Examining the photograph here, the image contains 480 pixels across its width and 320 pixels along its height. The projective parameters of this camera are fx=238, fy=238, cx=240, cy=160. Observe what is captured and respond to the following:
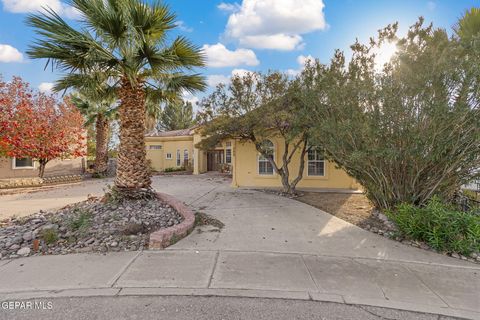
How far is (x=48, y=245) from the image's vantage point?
16.0ft

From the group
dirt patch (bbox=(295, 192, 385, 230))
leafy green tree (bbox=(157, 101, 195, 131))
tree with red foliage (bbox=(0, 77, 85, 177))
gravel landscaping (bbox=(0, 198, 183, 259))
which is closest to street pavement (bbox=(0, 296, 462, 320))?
gravel landscaping (bbox=(0, 198, 183, 259))

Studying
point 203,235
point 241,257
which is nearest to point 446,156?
point 241,257

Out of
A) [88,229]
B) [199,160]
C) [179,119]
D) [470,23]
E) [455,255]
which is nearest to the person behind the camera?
[455,255]

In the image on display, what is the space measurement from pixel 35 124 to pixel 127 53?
11.4 metres

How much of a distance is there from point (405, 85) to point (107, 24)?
7.56 metres

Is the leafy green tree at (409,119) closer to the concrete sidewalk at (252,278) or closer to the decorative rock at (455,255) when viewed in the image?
the decorative rock at (455,255)

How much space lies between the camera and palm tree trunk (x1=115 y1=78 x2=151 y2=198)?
7.02 meters

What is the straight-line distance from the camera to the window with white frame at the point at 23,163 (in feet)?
52.9

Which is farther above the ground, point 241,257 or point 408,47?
point 408,47

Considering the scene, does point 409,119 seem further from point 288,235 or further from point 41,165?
point 41,165

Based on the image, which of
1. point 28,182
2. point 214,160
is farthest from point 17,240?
point 214,160

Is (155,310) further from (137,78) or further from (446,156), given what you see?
(446,156)

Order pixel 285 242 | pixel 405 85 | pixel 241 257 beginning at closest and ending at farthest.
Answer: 1. pixel 241 257
2. pixel 285 242
3. pixel 405 85

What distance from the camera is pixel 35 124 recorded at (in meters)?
13.5
